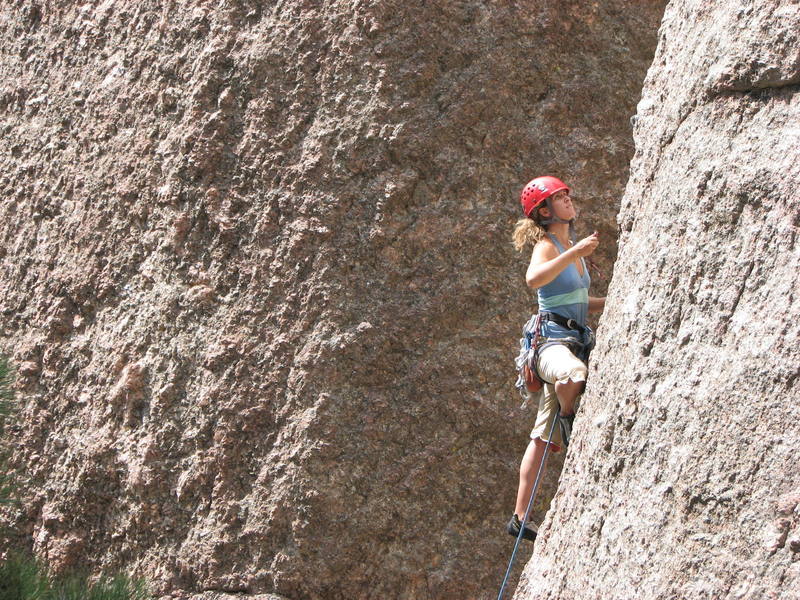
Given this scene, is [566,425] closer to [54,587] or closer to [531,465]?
[531,465]

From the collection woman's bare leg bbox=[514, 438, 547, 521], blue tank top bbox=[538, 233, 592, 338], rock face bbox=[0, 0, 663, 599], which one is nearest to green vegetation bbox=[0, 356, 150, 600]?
rock face bbox=[0, 0, 663, 599]

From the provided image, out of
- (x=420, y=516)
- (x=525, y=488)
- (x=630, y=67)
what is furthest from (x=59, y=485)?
(x=630, y=67)

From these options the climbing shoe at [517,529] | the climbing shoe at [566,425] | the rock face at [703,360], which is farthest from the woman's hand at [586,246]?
the climbing shoe at [517,529]

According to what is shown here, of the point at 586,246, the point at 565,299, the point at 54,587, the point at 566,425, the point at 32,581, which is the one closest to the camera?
the point at 586,246

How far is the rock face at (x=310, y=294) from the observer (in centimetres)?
545

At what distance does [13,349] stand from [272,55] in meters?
2.44

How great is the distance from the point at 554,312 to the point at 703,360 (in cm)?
125

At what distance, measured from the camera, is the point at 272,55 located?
5.97 m

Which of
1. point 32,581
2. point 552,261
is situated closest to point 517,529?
point 552,261

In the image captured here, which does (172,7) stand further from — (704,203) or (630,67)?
(704,203)

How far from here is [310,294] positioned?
220 inches

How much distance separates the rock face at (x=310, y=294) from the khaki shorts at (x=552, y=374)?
1.12m

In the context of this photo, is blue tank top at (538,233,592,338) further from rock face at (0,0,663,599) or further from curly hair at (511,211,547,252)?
rock face at (0,0,663,599)

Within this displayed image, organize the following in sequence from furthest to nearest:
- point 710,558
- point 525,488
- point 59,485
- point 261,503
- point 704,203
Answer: point 59,485
point 261,503
point 525,488
point 704,203
point 710,558
